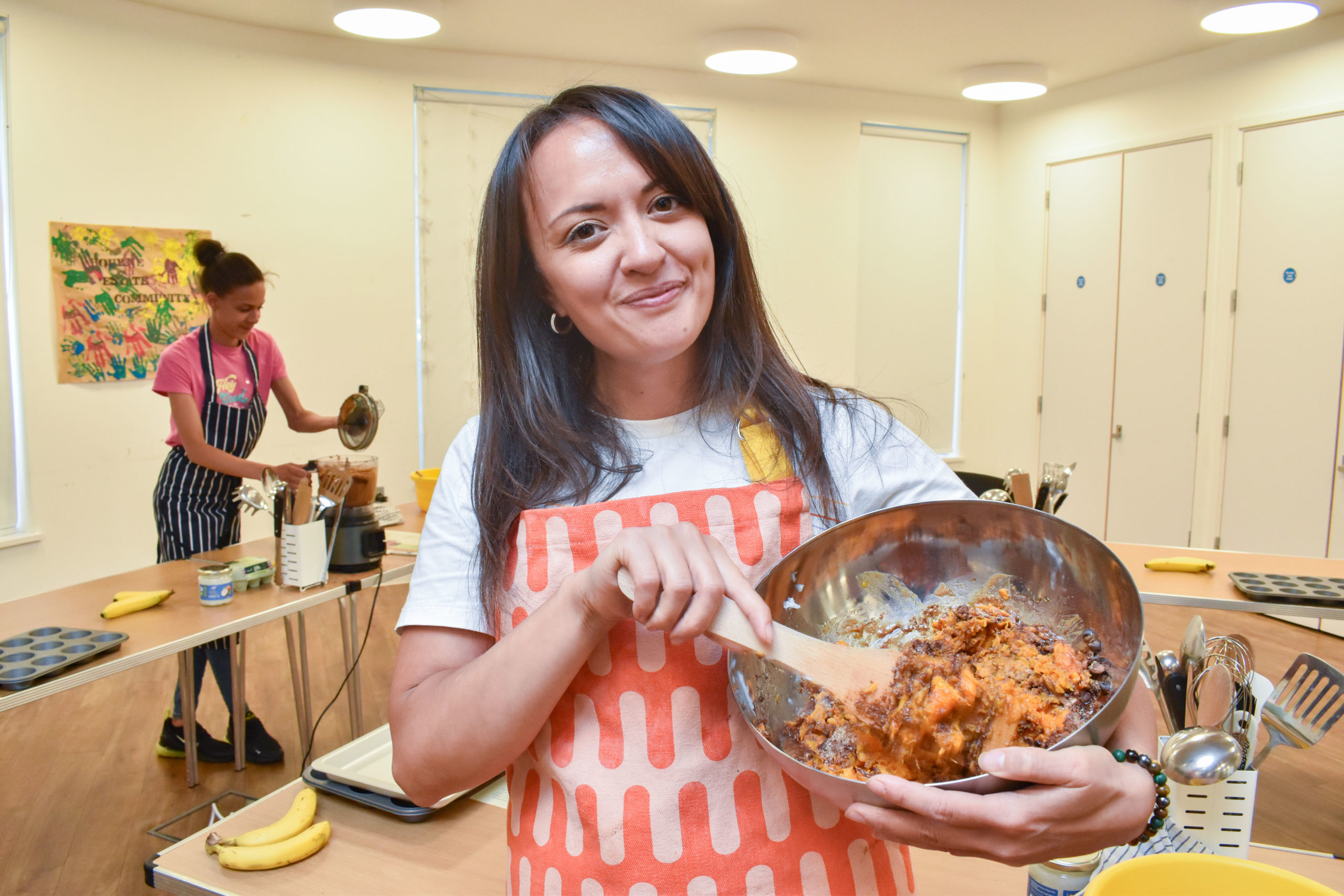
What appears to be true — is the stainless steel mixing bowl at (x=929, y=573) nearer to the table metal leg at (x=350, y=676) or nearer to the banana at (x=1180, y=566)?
the banana at (x=1180, y=566)

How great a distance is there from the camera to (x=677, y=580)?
0.69 m

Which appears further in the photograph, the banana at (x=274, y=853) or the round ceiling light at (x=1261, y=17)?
the round ceiling light at (x=1261, y=17)

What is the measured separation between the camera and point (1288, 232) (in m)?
4.90

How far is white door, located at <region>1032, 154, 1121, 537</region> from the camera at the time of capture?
5.93 metres

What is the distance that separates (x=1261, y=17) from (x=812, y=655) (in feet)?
16.5

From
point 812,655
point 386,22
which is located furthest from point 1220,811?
point 386,22

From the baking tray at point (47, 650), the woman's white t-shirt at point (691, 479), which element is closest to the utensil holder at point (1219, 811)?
the woman's white t-shirt at point (691, 479)

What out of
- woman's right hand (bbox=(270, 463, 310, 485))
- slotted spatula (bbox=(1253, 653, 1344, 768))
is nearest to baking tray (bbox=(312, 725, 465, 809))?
slotted spatula (bbox=(1253, 653, 1344, 768))

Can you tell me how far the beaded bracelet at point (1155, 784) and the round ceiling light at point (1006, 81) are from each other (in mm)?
5737

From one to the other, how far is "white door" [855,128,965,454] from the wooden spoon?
19.3 ft

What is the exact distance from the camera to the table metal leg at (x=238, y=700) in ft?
10.00

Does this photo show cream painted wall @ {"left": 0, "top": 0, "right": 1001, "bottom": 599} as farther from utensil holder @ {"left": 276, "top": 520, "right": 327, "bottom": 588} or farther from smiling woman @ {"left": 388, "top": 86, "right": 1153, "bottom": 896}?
smiling woman @ {"left": 388, "top": 86, "right": 1153, "bottom": 896}

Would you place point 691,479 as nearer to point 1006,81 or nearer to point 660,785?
point 660,785

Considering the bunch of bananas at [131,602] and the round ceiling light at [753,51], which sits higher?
the round ceiling light at [753,51]
